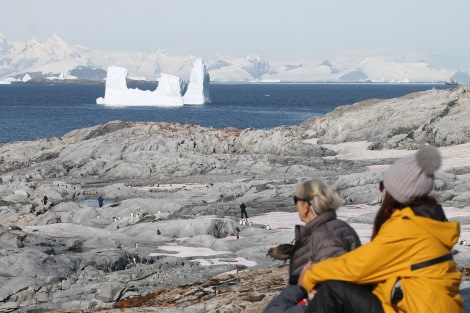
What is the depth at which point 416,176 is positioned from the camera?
635 cm

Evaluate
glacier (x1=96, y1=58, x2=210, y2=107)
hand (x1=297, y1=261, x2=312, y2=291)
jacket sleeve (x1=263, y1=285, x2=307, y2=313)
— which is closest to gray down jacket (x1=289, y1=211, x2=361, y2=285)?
hand (x1=297, y1=261, x2=312, y2=291)

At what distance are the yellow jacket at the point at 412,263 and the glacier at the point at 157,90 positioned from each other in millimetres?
123256

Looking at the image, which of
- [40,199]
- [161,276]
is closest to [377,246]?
[161,276]

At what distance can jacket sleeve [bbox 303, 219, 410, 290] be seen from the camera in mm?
6123

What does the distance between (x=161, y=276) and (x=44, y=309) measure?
4470mm

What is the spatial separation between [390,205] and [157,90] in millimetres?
131652

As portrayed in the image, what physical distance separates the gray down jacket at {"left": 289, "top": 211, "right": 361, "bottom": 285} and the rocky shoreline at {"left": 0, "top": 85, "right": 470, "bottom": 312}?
120 inches

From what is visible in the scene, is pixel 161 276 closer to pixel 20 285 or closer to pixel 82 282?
pixel 82 282

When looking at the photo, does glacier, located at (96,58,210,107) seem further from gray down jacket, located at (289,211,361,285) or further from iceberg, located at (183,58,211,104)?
gray down jacket, located at (289,211,361,285)

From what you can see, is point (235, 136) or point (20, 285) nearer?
point (20, 285)

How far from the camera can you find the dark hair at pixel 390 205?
6.37 meters

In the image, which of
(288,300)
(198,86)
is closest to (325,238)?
(288,300)

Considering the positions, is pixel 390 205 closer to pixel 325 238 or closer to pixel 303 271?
pixel 325 238

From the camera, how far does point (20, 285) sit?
A: 18.7 m
